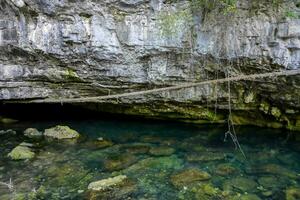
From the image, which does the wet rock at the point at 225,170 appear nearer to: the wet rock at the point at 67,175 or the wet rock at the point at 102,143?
the wet rock at the point at 67,175

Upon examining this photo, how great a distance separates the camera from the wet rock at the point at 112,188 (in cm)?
561

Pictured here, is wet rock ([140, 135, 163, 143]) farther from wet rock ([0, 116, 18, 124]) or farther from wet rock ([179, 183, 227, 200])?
wet rock ([0, 116, 18, 124])

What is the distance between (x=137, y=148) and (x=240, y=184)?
2290 mm

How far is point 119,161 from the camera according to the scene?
22.5ft

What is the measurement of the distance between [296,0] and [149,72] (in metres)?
2.93

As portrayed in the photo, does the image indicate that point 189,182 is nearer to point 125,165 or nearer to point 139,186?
point 139,186

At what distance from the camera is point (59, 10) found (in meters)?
6.50

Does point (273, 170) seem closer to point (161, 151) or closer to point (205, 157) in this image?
point (205, 157)

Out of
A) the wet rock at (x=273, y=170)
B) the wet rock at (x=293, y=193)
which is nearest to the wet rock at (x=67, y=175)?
the wet rock at (x=273, y=170)

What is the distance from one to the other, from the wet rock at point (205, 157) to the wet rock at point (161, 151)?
408 mm

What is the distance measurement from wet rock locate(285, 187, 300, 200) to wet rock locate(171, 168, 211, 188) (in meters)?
1.26

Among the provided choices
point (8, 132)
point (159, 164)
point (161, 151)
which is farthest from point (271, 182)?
point (8, 132)

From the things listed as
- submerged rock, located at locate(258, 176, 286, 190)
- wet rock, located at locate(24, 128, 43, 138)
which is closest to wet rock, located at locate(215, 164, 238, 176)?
submerged rock, located at locate(258, 176, 286, 190)

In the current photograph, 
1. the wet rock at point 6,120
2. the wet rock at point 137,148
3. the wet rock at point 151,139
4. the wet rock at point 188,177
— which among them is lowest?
the wet rock at point 188,177
